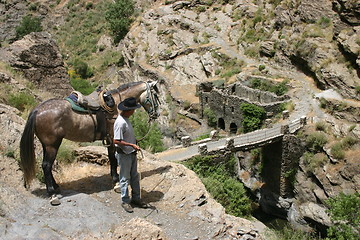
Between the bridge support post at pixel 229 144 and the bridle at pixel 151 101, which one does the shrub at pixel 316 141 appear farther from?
the bridle at pixel 151 101

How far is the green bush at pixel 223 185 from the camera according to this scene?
1130 cm

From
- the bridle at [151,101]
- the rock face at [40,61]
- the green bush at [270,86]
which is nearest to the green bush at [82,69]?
the green bush at [270,86]

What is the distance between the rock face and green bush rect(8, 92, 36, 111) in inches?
149

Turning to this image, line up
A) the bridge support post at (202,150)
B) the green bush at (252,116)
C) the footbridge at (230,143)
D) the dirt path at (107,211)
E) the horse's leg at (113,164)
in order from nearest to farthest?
the dirt path at (107,211), the horse's leg at (113,164), the bridge support post at (202,150), the footbridge at (230,143), the green bush at (252,116)

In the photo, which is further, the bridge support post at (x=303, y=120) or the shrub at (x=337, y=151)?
the bridge support post at (x=303, y=120)

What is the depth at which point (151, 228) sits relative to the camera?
5430mm

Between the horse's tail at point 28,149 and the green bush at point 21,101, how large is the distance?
5295 millimetres

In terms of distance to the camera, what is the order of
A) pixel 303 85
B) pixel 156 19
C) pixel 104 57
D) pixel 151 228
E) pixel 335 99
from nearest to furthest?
pixel 151 228, pixel 335 99, pixel 303 85, pixel 156 19, pixel 104 57

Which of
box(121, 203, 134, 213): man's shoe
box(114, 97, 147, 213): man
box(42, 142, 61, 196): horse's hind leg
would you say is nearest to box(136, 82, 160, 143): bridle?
box(114, 97, 147, 213): man

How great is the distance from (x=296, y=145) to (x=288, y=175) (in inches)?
81.1

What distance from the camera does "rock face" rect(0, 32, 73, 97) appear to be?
15055 mm

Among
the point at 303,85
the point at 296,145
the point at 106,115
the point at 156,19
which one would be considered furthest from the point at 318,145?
the point at 156,19

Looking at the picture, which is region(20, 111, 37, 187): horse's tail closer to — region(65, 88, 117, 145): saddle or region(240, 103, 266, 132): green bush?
region(65, 88, 117, 145): saddle

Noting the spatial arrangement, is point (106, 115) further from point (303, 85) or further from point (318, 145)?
point (303, 85)
